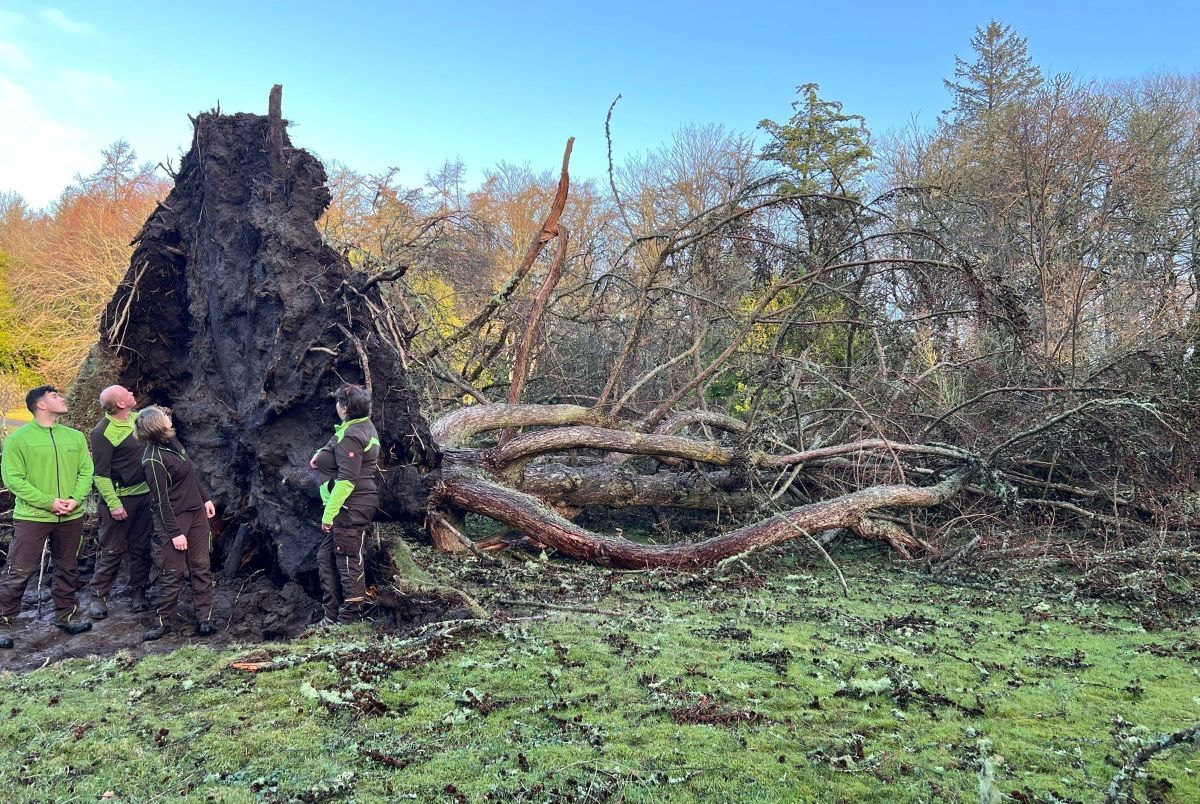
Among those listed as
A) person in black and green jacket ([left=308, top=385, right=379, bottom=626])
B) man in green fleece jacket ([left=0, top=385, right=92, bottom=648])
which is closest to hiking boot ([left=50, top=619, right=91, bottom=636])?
man in green fleece jacket ([left=0, top=385, right=92, bottom=648])

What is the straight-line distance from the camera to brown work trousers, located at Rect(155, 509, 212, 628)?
5.21m

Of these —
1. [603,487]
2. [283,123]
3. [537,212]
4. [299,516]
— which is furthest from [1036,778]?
[537,212]

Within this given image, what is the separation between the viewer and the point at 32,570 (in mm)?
5273

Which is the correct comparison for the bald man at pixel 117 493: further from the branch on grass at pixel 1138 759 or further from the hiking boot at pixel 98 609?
the branch on grass at pixel 1138 759

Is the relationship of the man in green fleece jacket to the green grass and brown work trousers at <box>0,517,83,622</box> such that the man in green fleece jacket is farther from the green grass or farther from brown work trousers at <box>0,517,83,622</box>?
the green grass

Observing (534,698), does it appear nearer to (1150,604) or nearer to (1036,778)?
(1036,778)

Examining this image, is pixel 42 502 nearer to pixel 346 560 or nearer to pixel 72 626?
pixel 72 626

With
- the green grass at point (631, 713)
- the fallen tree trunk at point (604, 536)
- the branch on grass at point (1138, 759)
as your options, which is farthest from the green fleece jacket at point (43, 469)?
the branch on grass at point (1138, 759)

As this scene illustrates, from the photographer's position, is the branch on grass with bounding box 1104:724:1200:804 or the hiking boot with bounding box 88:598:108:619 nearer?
the branch on grass with bounding box 1104:724:1200:804

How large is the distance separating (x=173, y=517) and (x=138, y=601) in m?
0.86

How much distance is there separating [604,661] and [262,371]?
3.76 metres

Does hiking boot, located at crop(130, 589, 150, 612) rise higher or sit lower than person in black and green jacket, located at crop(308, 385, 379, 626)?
lower

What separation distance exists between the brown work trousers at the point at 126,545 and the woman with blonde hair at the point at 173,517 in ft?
1.58

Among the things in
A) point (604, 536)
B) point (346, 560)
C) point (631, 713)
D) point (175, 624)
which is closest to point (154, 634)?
point (175, 624)
